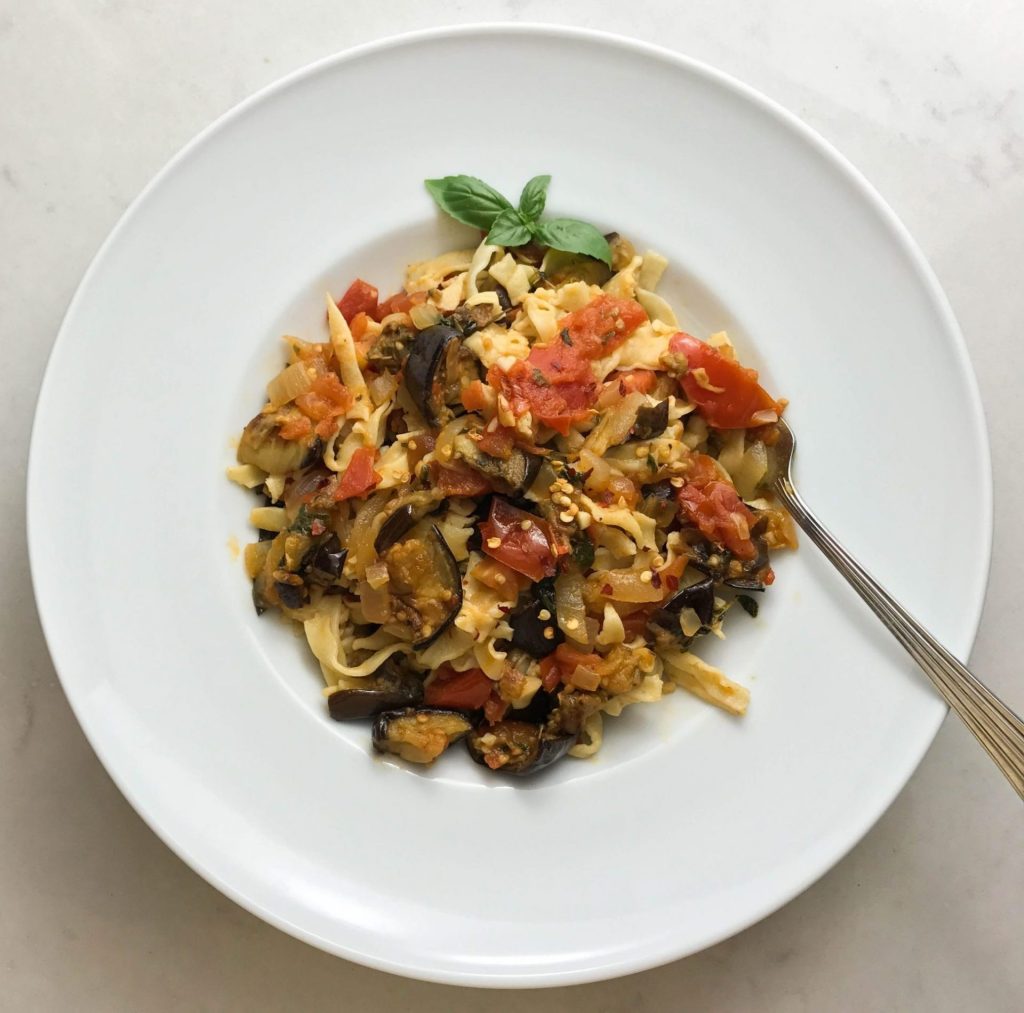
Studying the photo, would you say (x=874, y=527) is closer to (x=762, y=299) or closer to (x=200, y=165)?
(x=762, y=299)

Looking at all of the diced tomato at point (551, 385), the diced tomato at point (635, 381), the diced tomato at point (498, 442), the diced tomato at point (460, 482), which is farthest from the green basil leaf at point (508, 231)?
the diced tomato at point (460, 482)

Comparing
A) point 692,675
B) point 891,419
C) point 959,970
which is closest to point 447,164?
point 891,419

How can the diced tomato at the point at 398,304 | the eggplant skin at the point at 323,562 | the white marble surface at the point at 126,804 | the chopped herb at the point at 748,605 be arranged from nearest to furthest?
the eggplant skin at the point at 323,562 < the chopped herb at the point at 748,605 < the diced tomato at the point at 398,304 < the white marble surface at the point at 126,804

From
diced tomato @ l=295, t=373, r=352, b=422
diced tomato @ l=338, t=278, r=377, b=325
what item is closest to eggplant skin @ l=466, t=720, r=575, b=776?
diced tomato @ l=295, t=373, r=352, b=422

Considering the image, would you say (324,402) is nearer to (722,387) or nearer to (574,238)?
(574,238)

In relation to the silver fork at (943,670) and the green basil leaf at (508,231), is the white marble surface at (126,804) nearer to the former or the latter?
the silver fork at (943,670)

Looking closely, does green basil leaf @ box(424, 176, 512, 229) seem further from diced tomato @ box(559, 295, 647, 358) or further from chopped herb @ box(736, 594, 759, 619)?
chopped herb @ box(736, 594, 759, 619)

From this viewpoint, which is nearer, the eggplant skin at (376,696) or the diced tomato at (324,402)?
the eggplant skin at (376,696)


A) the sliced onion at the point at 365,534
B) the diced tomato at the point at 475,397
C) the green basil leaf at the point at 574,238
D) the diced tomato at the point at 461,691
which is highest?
the green basil leaf at the point at 574,238
